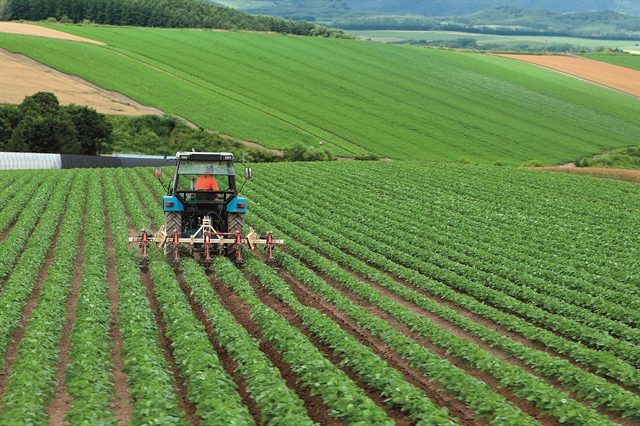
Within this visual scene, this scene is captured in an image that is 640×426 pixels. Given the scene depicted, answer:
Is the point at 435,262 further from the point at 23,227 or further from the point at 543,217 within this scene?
the point at 23,227

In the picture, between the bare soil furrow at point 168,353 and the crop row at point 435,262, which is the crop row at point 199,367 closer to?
the bare soil furrow at point 168,353

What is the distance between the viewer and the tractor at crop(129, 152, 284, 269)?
2230cm

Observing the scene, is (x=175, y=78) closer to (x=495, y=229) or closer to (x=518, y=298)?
(x=495, y=229)

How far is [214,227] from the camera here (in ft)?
75.8

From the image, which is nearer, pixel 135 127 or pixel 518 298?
pixel 518 298

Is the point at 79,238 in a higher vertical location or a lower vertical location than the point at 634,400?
lower

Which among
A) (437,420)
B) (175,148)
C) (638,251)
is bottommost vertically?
(175,148)

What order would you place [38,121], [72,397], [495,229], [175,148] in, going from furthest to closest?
[175,148] → [38,121] → [495,229] → [72,397]

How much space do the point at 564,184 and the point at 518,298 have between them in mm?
24917

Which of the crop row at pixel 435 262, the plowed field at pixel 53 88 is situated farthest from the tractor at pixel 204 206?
the plowed field at pixel 53 88

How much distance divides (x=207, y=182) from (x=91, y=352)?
10507mm

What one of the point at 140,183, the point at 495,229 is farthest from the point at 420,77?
the point at 495,229

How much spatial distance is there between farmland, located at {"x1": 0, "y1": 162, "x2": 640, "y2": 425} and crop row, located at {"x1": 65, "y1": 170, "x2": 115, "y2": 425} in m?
0.05

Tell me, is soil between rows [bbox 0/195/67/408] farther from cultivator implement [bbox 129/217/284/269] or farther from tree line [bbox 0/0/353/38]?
tree line [bbox 0/0/353/38]
